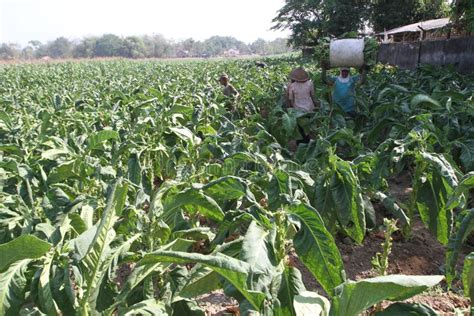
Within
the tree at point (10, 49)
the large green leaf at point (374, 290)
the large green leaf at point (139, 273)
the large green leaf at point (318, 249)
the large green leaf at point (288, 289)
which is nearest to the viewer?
the large green leaf at point (374, 290)

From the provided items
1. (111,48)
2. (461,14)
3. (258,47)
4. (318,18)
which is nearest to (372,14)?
(318,18)

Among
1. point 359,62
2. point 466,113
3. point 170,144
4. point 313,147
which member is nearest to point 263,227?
point 313,147

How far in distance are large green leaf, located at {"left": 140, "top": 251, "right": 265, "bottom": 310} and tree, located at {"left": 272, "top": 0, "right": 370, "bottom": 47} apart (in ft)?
110

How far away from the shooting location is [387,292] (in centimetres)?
130

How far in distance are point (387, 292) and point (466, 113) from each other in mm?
4382

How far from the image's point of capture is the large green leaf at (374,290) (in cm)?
127

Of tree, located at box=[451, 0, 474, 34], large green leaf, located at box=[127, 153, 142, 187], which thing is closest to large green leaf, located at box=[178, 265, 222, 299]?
large green leaf, located at box=[127, 153, 142, 187]

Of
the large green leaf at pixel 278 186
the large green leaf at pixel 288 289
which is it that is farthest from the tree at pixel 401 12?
the large green leaf at pixel 288 289

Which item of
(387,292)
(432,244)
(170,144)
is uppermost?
(387,292)

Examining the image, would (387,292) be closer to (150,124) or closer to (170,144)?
(170,144)

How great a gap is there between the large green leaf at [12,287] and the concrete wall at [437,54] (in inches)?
475

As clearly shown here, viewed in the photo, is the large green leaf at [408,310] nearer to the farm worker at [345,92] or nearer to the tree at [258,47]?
the farm worker at [345,92]

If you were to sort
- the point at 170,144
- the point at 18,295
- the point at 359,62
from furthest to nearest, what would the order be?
the point at 359,62 → the point at 170,144 → the point at 18,295

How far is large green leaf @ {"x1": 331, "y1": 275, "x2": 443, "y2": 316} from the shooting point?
1.27 metres
